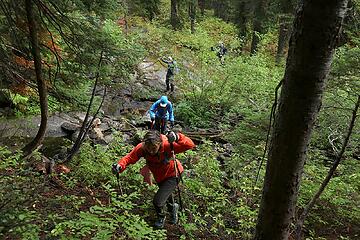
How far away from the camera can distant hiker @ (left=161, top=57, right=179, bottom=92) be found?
17016mm

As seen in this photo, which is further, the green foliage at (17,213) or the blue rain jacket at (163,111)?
the blue rain jacket at (163,111)

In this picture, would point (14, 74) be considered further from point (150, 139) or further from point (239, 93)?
point (239, 93)

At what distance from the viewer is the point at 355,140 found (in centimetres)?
747

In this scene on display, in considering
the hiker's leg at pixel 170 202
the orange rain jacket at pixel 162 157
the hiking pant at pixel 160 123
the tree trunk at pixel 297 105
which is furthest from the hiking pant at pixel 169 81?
the tree trunk at pixel 297 105

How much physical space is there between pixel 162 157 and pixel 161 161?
9 centimetres

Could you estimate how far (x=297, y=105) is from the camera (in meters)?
1.94

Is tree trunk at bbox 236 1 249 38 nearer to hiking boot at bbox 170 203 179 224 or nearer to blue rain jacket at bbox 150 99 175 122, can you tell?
blue rain jacket at bbox 150 99 175 122

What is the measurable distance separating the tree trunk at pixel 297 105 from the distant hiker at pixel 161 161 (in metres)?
2.94

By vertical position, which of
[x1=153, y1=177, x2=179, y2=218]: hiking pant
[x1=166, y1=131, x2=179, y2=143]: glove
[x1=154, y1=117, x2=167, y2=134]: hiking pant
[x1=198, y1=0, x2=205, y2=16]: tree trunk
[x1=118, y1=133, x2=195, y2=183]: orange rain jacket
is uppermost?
[x1=198, y1=0, x2=205, y2=16]: tree trunk

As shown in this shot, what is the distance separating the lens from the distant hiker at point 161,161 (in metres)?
5.19

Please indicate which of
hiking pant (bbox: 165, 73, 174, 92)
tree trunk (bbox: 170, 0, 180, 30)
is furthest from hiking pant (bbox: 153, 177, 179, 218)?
tree trunk (bbox: 170, 0, 180, 30)

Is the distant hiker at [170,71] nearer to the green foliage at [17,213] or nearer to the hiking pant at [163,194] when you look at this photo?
the hiking pant at [163,194]

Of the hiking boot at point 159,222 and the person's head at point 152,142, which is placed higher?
the person's head at point 152,142

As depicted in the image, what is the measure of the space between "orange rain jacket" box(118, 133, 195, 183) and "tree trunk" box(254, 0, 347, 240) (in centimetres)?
294
